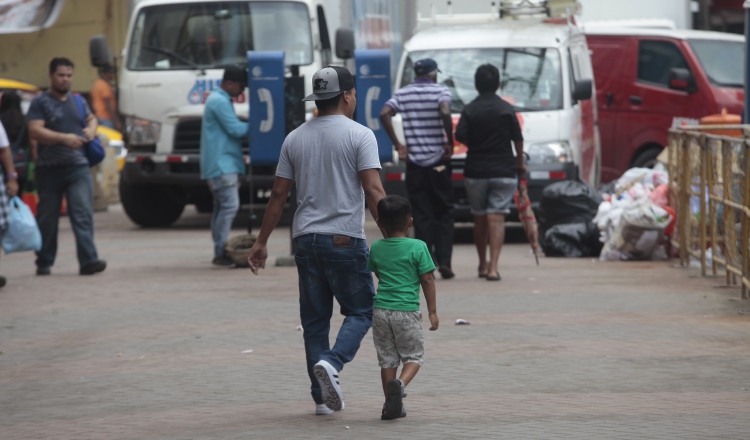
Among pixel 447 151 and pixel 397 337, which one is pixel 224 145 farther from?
pixel 397 337

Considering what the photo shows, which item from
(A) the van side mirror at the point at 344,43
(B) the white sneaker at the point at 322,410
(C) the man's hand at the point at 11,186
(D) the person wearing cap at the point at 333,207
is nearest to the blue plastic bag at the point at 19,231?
(C) the man's hand at the point at 11,186

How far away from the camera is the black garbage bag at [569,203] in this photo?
13.4 metres

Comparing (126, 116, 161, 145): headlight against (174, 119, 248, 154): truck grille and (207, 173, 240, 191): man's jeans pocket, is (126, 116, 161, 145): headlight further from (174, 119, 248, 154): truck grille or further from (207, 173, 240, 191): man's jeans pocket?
(207, 173, 240, 191): man's jeans pocket

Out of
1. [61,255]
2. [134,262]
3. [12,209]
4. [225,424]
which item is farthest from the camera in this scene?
[61,255]

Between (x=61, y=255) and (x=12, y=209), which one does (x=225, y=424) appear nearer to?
(x=12, y=209)

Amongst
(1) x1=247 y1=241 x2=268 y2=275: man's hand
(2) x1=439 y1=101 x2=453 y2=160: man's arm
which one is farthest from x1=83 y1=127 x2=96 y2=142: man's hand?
(1) x1=247 y1=241 x2=268 y2=275: man's hand

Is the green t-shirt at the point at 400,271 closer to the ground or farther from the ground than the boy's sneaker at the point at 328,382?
farther from the ground

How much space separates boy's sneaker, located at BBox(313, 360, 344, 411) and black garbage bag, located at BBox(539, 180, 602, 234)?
769 centimetres

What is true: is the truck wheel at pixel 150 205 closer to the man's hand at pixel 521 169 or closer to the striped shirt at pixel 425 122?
the striped shirt at pixel 425 122

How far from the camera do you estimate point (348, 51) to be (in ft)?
47.4

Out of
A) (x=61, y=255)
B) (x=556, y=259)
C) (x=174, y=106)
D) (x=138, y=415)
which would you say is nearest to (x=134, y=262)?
(x=61, y=255)

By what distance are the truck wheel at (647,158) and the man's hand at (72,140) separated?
27.5 ft

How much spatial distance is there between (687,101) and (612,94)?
3.68ft

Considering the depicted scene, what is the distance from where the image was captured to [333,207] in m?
6.07
